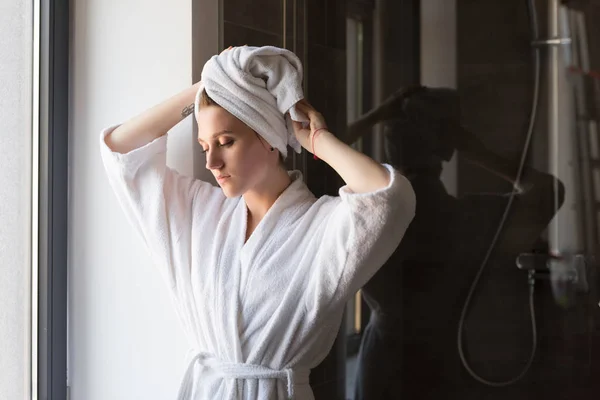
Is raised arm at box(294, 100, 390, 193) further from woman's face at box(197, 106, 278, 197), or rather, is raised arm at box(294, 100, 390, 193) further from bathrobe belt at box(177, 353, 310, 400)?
bathrobe belt at box(177, 353, 310, 400)

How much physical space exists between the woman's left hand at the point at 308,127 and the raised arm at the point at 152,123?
261 mm

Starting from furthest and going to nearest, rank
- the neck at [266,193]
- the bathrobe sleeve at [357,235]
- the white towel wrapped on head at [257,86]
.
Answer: the neck at [266,193]
the white towel wrapped on head at [257,86]
the bathrobe sleeve at [357,235]

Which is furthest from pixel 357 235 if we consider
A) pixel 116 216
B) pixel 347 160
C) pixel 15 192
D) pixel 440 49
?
pixel 15 192

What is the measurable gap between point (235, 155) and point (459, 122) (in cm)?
61

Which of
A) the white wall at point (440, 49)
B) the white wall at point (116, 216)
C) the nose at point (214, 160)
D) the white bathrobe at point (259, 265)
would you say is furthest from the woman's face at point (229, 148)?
the white wall at point (440, 49)

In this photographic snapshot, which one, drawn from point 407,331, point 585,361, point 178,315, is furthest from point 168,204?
point 585,361

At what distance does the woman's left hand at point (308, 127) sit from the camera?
5.64 ft

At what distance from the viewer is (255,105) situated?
174 cm

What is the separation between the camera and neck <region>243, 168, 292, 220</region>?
1854 millimetres

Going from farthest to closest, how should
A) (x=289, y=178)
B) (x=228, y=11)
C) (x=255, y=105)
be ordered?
(x=228, y=11), (x=289, y=178), (x=255, y=105)

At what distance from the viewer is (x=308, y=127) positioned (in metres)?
1.76

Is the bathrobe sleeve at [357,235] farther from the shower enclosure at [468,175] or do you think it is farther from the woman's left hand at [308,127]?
the shower enclosure at [468,175]

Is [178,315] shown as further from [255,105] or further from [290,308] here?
[255,105]

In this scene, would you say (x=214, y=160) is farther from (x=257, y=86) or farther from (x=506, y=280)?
(x=506, y=280)
